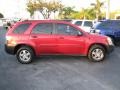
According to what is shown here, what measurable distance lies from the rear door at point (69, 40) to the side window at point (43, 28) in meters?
0.28

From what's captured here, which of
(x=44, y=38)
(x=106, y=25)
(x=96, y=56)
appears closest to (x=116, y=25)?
(x=106, y=25)

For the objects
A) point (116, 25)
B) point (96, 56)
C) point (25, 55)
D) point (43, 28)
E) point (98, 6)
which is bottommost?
point (96, 56)

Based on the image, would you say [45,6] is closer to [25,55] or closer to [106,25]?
[106,25]

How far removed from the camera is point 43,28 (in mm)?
12555

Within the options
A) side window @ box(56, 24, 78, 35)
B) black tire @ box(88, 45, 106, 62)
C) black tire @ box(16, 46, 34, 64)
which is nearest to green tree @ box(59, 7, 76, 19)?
black tire @ box(88, 45, 106, 62)

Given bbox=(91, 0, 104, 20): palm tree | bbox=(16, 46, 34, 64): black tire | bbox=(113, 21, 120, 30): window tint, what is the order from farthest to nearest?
bbox=(91, 0, 104, 20): palm tree, bbox=(113, 21, 120, 30): window tint, bbox=(16, 46, 34, 64): black tire

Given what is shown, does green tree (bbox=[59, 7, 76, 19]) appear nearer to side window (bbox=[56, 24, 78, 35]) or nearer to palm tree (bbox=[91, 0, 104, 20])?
palm tree (bbox=[91, 0, 104, 20])

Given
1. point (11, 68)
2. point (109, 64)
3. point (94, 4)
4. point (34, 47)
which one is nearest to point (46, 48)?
point (34, 47)

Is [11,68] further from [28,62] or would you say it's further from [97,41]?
[97,41]

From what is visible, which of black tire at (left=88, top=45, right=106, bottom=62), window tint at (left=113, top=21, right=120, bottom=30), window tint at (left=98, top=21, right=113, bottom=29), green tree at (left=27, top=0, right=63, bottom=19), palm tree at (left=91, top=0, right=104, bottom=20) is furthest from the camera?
green tree at (left=27, top=0, right=63, bottom=19)

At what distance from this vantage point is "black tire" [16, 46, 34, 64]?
12.3 metres

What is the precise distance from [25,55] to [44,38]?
1.01 meters

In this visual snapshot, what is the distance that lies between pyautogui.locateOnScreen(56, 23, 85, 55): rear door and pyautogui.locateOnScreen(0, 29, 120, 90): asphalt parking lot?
0.50 meters

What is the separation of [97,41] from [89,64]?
1.11m
